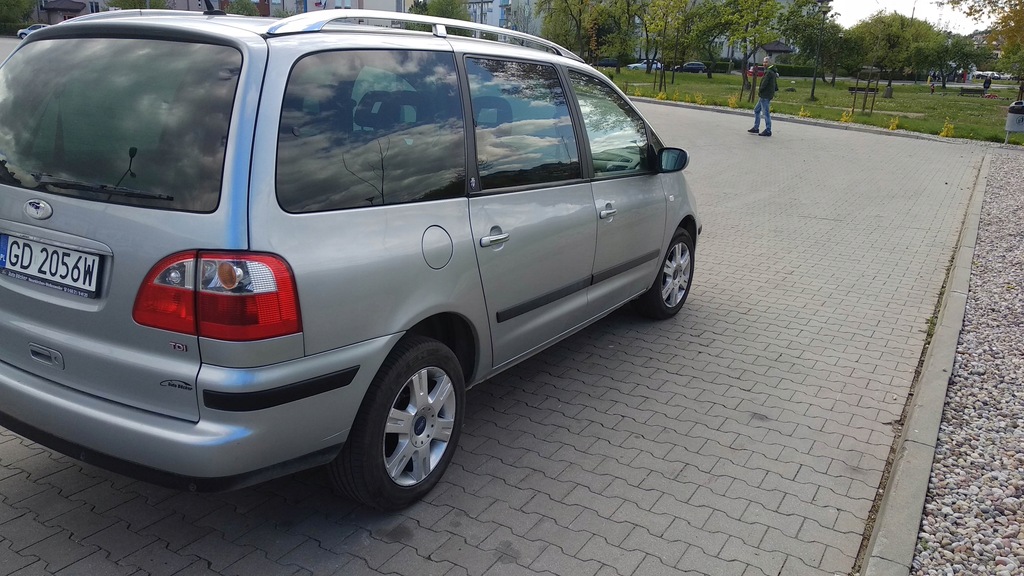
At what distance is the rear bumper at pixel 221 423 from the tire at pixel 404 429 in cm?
11

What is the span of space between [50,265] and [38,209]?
206mm

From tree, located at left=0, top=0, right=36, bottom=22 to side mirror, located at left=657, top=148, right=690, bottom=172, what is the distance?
244 feet

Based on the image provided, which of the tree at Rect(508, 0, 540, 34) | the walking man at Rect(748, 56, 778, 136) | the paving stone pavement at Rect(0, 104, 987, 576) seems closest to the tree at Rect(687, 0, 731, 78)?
the tree at Rect(508, 0, 540, 34)

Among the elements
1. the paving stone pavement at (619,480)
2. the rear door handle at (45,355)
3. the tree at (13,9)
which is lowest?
the paving stone pavement at (619,480)

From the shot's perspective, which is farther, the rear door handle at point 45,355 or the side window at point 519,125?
the side window at point 519,125

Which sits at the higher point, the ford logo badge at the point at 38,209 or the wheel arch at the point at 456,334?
the ford logo badge at the point at 38,209

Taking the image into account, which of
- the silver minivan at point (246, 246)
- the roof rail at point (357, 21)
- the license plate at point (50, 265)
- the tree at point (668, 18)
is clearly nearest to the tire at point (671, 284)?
the roof rail at point (357, 21)

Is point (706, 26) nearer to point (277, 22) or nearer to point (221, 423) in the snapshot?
point (277, 22)

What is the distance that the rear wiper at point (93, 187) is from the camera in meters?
2.62

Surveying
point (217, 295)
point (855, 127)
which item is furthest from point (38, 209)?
point (855, 127)

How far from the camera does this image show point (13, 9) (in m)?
64.2

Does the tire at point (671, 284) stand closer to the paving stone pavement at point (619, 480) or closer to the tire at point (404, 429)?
the paving stone pavement at point (619, 480)

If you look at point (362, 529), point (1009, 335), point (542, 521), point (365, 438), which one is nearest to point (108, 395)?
point (365, 438)

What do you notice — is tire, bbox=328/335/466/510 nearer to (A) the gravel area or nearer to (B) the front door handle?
(B) the front door handle
